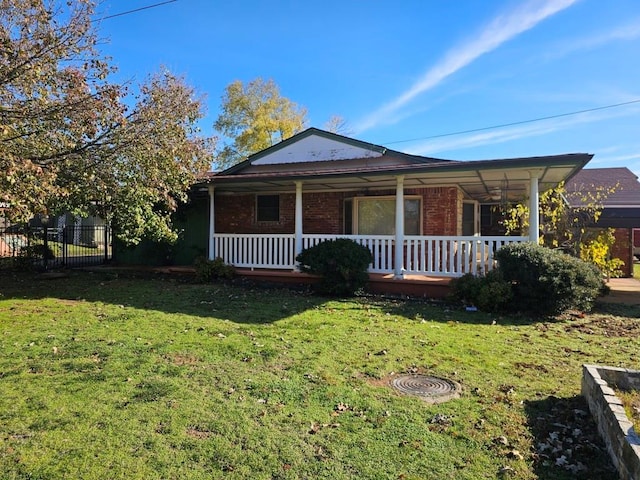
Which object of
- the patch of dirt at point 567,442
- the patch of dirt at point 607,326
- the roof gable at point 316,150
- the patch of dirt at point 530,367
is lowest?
the patch of dirt at point 567,442

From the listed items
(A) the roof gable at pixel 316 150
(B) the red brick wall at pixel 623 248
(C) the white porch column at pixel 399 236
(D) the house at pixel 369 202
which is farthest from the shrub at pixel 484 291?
(B) the red brick wall at pixel 623 248

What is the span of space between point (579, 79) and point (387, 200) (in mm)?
9608

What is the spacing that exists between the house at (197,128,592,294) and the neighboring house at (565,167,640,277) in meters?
2.71

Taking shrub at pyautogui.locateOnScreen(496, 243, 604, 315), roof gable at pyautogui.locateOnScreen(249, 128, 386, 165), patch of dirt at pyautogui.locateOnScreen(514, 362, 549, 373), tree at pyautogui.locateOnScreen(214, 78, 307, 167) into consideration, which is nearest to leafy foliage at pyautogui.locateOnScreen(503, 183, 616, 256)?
shrub at pyautogui.locateOnScreen(496, 243, 604, 315)

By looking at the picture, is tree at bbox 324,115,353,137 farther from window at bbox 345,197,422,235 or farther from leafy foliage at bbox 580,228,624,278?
leafy foliage at bbox 580,228,624,278

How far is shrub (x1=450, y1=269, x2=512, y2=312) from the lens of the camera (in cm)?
816

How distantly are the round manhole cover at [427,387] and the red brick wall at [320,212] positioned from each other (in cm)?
808

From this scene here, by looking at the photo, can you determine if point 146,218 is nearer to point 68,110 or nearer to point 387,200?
point 68,110

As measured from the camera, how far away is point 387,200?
12.8 meters

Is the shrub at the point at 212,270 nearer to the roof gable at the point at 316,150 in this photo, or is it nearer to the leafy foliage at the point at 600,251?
the roof gable at the point at 316,150

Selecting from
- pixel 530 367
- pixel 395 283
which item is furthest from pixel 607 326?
pixel 395 283

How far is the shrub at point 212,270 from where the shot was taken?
1163 cm

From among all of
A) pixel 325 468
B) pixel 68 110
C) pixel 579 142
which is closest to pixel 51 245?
pixel 68 110

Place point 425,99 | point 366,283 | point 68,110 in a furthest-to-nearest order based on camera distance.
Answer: point 425,99
point 366,283
point 68,110
